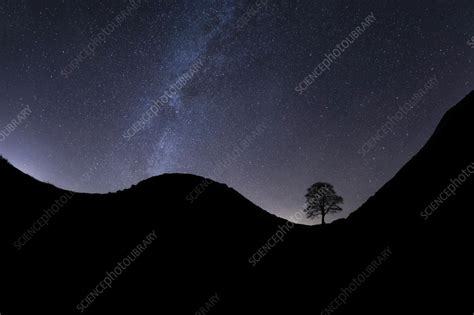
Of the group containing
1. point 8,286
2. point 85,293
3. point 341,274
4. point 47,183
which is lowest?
point 8,286

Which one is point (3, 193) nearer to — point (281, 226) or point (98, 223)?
point (98, 223)

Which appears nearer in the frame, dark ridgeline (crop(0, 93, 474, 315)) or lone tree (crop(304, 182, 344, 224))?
dark ridgeline (crop(0, 93, 474, 315))

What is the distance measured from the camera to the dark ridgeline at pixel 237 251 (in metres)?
13.3

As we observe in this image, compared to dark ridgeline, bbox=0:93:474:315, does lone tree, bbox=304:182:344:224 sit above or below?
above

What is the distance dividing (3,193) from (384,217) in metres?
20.6

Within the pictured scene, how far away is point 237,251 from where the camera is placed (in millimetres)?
17609

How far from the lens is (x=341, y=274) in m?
15.7

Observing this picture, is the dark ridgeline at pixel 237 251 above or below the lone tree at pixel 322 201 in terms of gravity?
below

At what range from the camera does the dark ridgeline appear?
1328 cm

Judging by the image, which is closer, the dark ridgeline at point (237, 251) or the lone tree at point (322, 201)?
the dark ridgeline at point (237, 251)

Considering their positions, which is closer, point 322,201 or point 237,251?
point 237,251

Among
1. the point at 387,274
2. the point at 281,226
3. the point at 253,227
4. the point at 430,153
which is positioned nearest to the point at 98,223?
the point at 253,227

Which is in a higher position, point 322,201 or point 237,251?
point 322,201

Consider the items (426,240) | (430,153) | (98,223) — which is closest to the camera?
(426,240)
